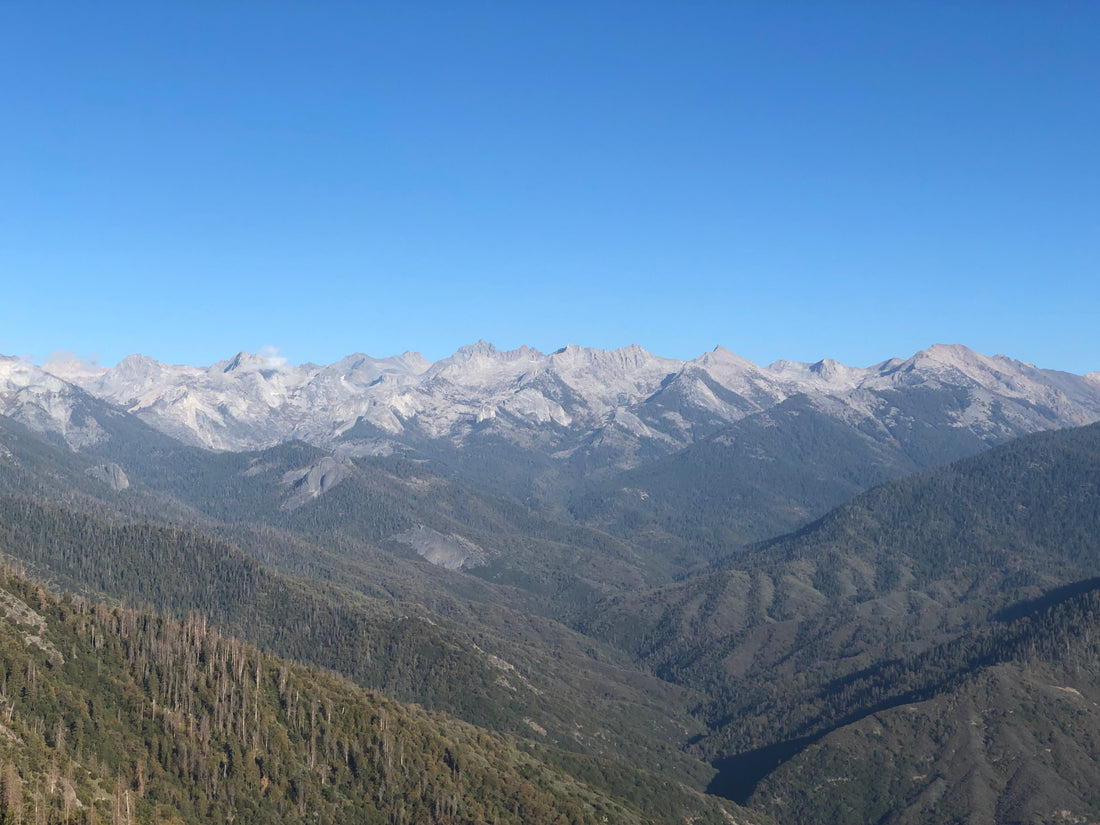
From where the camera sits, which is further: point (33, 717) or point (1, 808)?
point (33, 717)

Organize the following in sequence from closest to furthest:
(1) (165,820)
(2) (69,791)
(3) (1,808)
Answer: (3) (1,808) → (2) (69,791) → (1) (165,820)

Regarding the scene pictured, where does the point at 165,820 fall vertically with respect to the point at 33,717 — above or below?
below

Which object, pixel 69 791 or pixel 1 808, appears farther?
pixel 69 791

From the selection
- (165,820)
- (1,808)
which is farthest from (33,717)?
(1,808)

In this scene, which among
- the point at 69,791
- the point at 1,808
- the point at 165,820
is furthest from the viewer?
the point at 165,820

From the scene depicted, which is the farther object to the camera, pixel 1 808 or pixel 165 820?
pixel 165 820

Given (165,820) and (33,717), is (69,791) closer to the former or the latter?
(165,820)

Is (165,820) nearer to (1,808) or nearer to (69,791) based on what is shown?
(69,791)

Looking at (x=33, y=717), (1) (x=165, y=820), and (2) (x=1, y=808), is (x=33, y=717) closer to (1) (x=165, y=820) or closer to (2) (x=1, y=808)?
(1) (x=165, y=820)

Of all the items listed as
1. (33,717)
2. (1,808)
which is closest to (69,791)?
(1,808)
